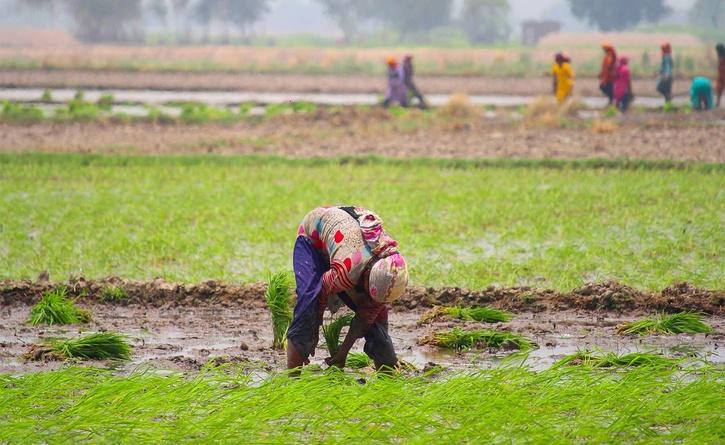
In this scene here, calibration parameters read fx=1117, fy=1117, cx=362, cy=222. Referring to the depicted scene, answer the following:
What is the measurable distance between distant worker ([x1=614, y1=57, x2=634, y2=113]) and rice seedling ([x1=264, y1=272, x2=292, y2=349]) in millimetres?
18839

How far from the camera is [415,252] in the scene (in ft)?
35.8

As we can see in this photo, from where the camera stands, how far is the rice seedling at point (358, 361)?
23.9 ft

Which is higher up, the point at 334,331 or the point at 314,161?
the point at 334,331

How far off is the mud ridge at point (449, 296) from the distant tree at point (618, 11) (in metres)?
89.6

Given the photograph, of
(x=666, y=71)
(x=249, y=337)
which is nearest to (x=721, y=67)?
(x=666, y=71)

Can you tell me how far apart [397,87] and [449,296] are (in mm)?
18703

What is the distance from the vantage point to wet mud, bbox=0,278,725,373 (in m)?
7.56

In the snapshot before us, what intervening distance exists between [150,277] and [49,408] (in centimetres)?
409

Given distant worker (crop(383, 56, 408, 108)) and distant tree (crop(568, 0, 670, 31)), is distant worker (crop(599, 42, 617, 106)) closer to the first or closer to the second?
distant worker (crop(383, 56, 408, 108))

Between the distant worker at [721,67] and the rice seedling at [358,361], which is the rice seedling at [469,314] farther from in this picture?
the distant worker at [721,67]

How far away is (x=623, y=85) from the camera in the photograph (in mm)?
25141

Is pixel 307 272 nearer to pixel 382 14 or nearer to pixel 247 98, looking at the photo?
pixel 247 98

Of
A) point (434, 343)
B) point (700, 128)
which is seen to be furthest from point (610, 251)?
point (700, 128)

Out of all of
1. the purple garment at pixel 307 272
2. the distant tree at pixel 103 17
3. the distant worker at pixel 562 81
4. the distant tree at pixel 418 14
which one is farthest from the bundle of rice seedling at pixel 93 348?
the distant tree at pixel 418 14
